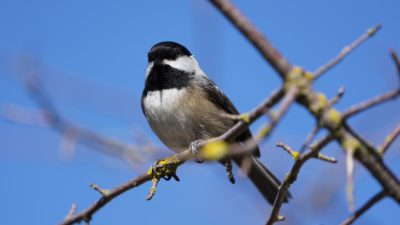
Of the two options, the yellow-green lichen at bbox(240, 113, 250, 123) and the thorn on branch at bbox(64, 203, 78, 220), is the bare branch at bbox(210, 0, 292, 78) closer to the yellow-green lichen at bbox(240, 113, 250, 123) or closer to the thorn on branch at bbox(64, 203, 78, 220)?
the yellow-green lichen at bbox(240, 113, 250, 123)

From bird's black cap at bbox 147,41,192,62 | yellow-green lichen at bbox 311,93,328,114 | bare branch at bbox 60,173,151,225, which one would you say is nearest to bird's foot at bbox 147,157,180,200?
bare branch at bbox 60,173,151,225

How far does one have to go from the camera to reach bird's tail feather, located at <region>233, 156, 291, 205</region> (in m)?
4.55

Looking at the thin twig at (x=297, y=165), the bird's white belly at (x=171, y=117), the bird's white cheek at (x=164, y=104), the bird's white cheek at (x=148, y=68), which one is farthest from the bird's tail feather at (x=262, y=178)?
the thin twig at (x=297, y=165)

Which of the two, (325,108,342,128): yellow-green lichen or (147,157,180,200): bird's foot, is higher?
(147,157,180,200): bird's foot

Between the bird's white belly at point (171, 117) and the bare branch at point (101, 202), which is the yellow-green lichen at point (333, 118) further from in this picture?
the bird's white belly at point (171, 117)

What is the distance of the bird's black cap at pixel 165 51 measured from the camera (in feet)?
15.9

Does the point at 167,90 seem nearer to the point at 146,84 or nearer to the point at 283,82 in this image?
the point at 146,84

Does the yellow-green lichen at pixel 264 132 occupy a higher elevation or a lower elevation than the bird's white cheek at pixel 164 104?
lower

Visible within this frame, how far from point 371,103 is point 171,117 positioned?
336cm

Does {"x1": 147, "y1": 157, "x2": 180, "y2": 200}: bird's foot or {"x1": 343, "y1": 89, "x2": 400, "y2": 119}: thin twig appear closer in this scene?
{"x1": 343, "y1": 89, "x2": 400, "y2": 119}: thin twig

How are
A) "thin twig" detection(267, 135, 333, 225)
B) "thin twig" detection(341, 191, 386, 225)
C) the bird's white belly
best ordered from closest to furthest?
"thin twig" detection(341, 191, 386, 225), "thin twig" detection(267, 135, 333, 225), the bird's white belly

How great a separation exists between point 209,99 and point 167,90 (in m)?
0.42

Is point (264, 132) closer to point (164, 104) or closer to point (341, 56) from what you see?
point (341, 56)

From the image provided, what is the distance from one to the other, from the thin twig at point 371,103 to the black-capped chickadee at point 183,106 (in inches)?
120
